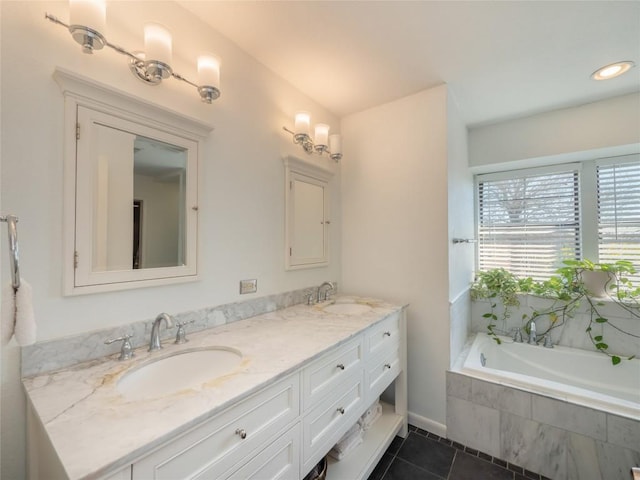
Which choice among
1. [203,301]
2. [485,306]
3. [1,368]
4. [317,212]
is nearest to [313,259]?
[317,212]

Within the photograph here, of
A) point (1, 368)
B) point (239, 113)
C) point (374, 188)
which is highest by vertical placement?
point (239, 113)

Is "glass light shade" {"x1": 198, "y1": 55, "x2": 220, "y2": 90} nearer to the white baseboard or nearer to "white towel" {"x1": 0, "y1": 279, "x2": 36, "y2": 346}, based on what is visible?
"white towel" {"x1": 0, "y1": 279, "x2": 36, "y2": 346}

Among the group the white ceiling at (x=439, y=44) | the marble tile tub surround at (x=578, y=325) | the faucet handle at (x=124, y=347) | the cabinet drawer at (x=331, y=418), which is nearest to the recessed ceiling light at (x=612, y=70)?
the white ceiling at (x=439, y=44)

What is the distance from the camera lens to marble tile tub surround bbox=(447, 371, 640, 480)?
1.43 meters

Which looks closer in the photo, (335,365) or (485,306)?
(335,365)

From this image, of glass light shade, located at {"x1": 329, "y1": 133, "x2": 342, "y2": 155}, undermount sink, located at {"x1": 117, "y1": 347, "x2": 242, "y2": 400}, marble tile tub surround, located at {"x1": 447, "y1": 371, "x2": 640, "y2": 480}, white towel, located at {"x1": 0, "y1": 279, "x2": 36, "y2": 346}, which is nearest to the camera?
white towel, located at {"x1": 0, "y1": 279, "x2": 36, "y2": 346}

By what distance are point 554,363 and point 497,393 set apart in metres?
0.87

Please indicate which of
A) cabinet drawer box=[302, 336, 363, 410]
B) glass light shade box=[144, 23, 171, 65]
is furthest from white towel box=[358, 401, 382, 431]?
glass light shade box=[144, 23, 171, 65]

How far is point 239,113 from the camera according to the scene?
1.56 meters

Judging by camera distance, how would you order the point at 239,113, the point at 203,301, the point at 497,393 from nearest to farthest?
the point at 203,301 → the point at 239,113 → the point at 497,393

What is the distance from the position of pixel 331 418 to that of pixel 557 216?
2.69 meters

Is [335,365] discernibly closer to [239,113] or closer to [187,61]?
[239,113]

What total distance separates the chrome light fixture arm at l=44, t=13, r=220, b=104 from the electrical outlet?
944mm

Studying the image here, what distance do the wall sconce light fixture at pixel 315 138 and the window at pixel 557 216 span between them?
1.70m
